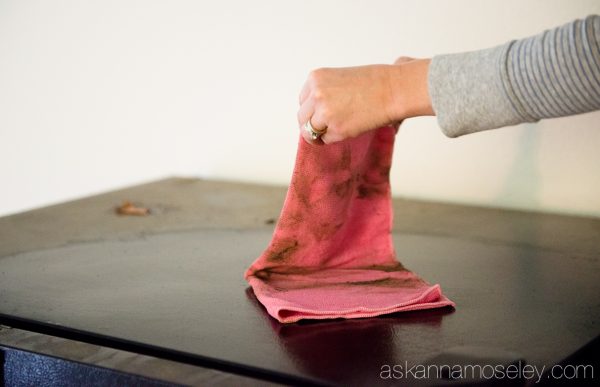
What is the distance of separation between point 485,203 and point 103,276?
693 millimetres

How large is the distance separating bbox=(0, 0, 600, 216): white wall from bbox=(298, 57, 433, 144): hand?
0.53m

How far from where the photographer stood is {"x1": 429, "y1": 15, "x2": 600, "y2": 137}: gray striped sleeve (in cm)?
74

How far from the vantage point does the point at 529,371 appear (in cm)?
69

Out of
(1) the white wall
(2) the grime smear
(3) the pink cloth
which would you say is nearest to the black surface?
(3) the pink cloth

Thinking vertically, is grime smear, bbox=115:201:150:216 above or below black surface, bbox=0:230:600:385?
above

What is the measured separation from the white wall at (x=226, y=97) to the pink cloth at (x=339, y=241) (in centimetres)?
43

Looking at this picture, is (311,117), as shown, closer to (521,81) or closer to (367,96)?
(367,96)

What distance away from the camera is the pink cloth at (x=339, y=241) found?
34.9 inches

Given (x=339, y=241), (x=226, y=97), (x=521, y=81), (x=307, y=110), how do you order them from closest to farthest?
1. (x=521, y=81)
2. (x=307, y=110)
3. (x=339, y=241)
4. (x=226, y=97)

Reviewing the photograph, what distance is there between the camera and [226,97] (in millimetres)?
1648

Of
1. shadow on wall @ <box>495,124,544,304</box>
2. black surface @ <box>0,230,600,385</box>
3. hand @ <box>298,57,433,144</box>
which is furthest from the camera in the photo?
shadow on wall @ <box>495,124,544,304</box>

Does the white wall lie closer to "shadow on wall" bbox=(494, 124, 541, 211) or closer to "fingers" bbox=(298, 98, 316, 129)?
"shadow on wall" bbox=(494, 124, 541, 211)

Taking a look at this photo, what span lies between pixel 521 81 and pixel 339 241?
13.1 inches

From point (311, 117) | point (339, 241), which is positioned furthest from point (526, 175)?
point (311, 117)
